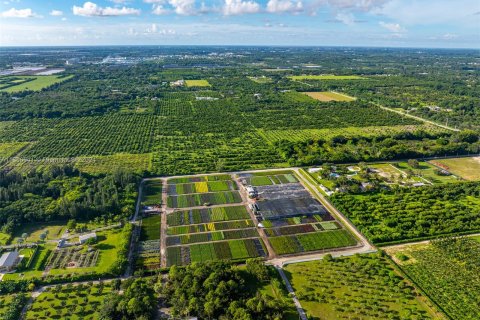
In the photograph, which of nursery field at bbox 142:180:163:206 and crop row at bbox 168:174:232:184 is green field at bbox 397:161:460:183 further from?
nursery field at bbox 142:180:163:206

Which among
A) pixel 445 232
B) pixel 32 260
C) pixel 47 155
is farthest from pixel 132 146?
pixel 445 232

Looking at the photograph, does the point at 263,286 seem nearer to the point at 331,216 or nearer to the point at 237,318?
the point at 237,318

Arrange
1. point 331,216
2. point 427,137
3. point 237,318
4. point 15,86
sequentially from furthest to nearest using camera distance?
point 15,86
point 427,137
point 331,216
point 237,318

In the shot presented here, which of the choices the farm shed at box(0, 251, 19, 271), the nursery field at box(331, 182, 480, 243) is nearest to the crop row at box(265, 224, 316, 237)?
the nursery field at box(331, 182, 480, 243)

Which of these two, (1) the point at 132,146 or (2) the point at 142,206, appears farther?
(1) the point at 132,146

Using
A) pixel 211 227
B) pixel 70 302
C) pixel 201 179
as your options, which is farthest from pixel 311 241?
pixel 70 302

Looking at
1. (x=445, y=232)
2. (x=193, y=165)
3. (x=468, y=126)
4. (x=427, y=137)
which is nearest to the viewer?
(x=445, y=232)
